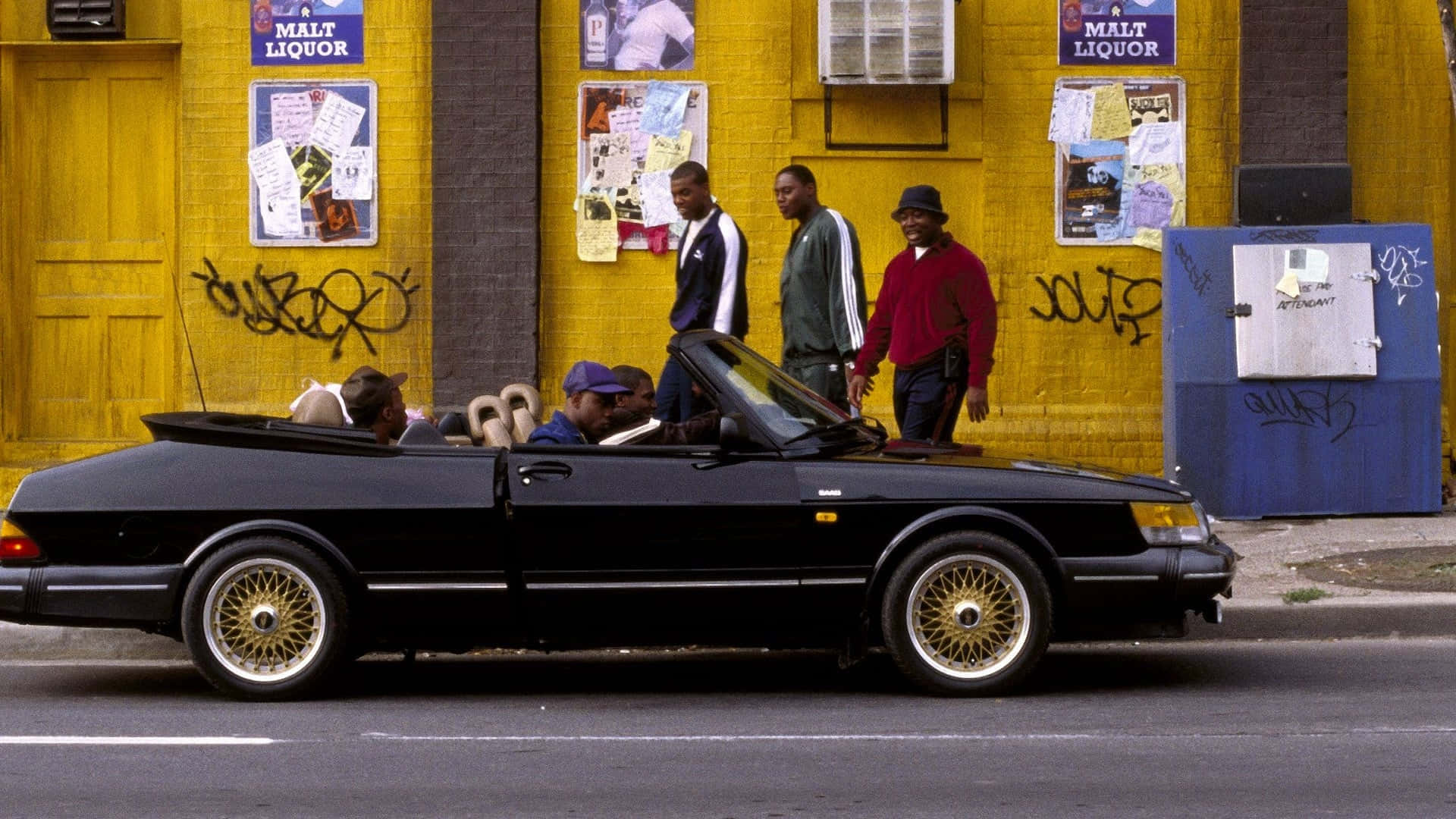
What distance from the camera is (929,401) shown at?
9.09 metres

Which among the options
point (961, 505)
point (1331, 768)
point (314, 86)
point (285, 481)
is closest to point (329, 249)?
point (314, 86)

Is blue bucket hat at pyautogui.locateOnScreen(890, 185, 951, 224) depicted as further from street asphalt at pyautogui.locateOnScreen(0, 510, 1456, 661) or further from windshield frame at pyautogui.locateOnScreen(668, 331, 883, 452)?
street asphalt at pyautogui.locateOnScreen(0, 510, 1456, 661)

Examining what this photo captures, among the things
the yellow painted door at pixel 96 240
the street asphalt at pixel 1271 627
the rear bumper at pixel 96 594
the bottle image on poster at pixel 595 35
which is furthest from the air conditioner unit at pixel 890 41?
the rear bumper at pixel 96 594

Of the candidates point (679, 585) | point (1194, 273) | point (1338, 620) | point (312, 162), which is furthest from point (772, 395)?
point (312, 162)

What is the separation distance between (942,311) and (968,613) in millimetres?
2615

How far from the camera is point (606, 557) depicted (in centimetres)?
673

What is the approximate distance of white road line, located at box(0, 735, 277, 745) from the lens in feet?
20.4

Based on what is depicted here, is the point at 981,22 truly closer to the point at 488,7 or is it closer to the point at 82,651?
the point at 488,7

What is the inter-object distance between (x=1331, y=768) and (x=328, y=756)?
3038 millimetres

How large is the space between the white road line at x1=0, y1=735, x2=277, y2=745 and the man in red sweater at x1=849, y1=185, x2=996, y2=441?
385cm

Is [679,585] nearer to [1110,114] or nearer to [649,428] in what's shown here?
[649,428]

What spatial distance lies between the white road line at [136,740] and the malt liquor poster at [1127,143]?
717 cm

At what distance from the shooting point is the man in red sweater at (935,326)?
8.98 metres

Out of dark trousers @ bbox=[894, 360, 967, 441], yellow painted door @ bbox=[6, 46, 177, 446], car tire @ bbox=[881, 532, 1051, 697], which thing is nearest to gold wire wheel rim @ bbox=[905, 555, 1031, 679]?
car tire @ bbox=[881, 532, 1051, 697]
